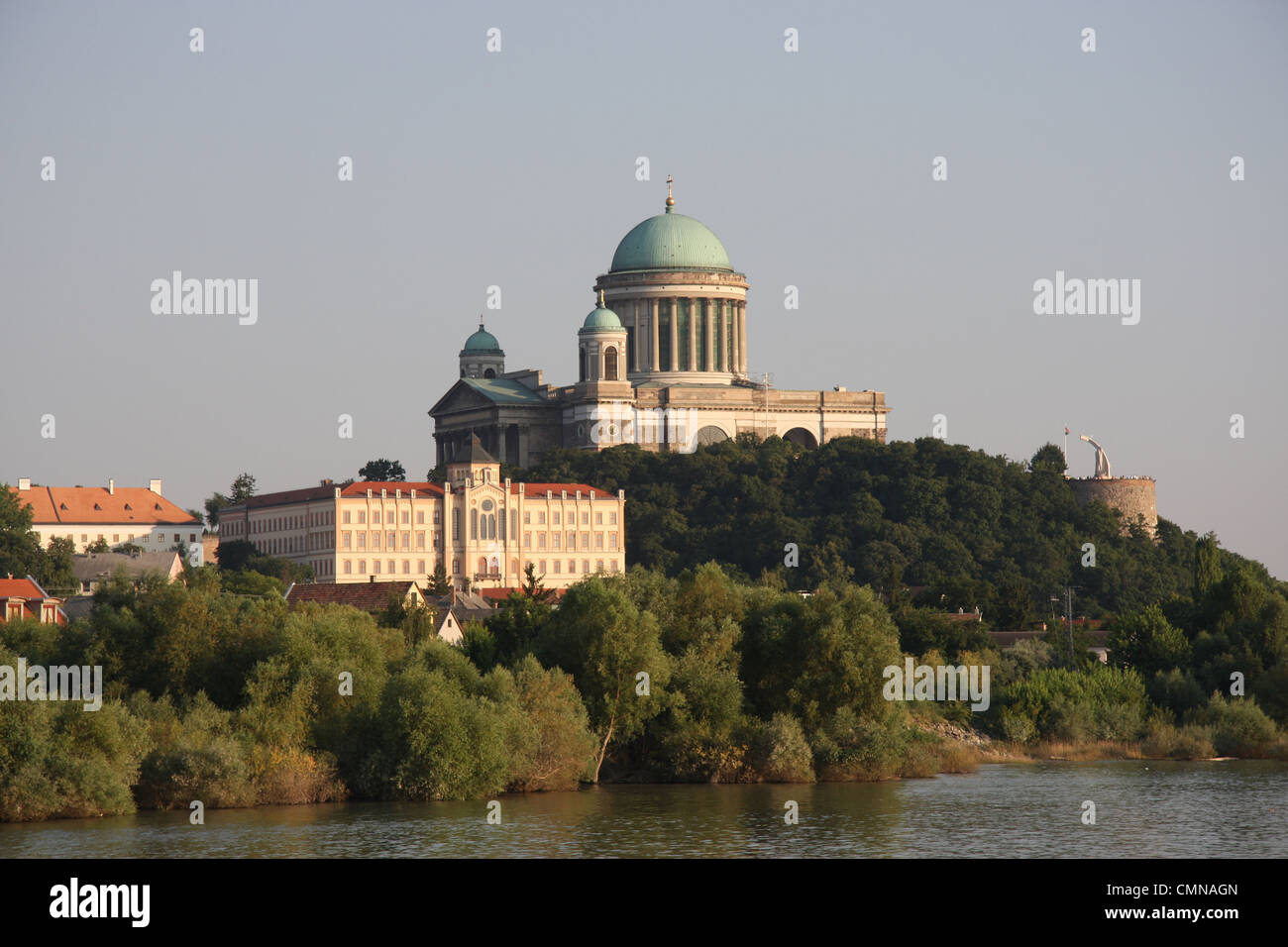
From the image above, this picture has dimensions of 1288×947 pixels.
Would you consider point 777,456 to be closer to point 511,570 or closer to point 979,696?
point 511,570

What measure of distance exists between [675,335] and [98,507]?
38215 mm

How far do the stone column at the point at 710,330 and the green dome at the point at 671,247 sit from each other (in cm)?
253

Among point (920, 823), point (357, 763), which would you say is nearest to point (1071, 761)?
point (920, 823)

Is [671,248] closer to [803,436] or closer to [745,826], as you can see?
[803,436]

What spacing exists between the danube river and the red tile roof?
3483 inches

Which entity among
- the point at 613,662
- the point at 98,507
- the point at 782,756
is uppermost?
the point at 98,507

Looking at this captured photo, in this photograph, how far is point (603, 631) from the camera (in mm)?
50344

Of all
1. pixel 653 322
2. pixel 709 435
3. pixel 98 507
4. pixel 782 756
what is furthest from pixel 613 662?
pixel 653 322

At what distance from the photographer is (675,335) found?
487 feet

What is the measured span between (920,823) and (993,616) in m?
47.4

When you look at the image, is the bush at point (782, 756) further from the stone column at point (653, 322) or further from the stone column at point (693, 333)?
the stone column at point (653, 322)

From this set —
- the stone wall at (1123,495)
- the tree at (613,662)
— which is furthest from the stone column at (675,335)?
the tree at (613,662)

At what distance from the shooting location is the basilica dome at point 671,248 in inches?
5866
